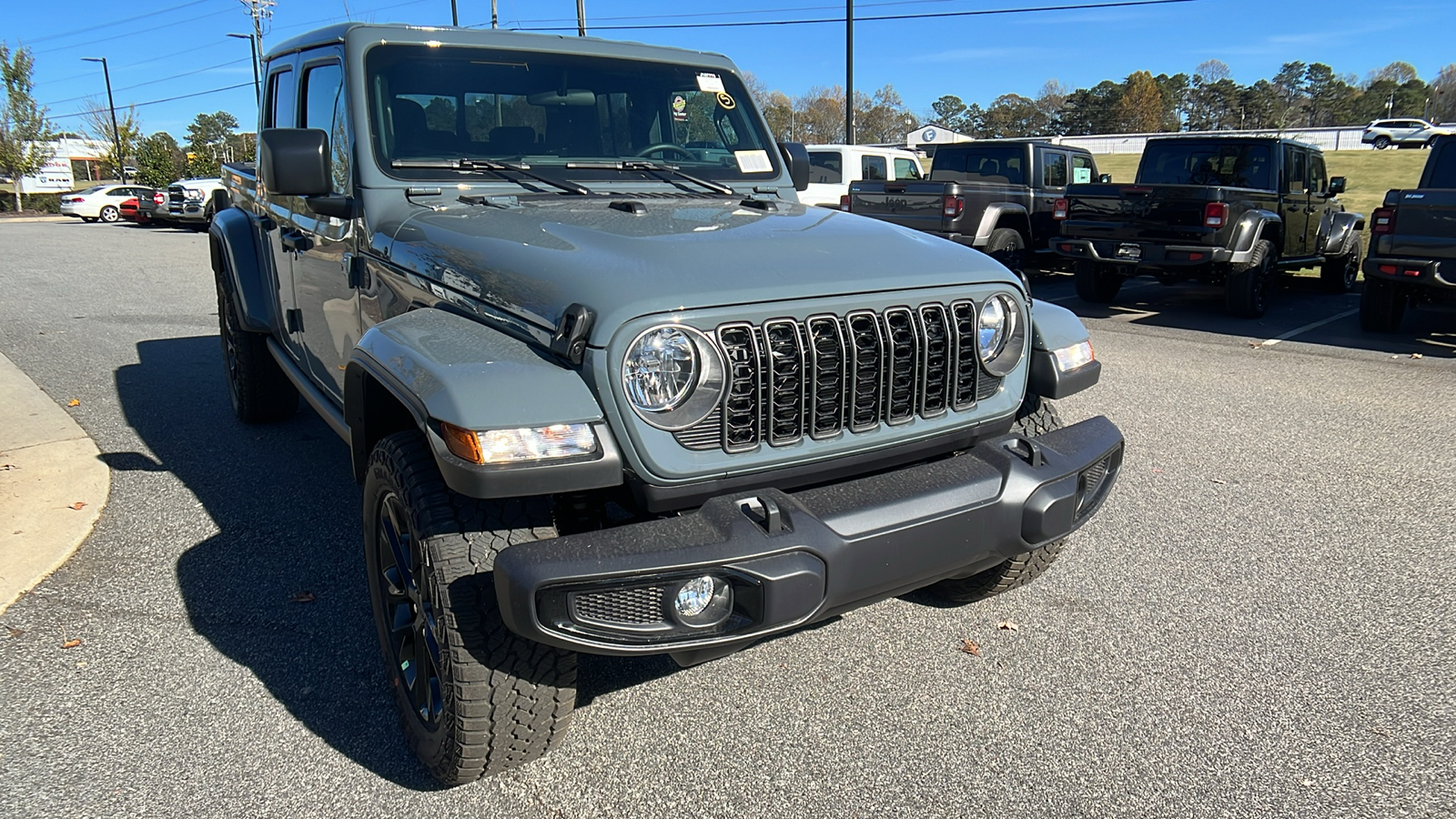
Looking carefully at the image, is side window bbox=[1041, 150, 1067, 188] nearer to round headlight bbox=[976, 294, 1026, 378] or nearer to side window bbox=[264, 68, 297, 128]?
side window bbox=[264, 68, 297, 128]

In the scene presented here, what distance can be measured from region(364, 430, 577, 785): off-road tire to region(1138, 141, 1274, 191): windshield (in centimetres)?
1027

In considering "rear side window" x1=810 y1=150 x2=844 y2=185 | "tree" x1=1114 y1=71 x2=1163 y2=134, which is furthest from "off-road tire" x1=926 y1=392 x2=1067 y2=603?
"tree" x1=1114 y1=71 x2=1163 y2=134

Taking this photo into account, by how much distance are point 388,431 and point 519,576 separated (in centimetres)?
101

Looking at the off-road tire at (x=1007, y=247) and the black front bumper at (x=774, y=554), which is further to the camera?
the off-road tire at (x=1007, y=247)

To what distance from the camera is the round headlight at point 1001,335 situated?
8.98 ft

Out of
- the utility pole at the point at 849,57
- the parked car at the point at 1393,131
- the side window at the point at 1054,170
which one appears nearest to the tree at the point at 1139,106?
the parked car at the point at 1393,131

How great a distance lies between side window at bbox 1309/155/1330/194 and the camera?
11.4 meters

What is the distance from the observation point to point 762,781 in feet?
8.38

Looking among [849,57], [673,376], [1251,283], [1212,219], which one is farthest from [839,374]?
[849,57]

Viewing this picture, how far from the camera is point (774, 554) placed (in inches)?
82.3

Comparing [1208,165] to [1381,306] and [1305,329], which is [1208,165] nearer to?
[1305,329]

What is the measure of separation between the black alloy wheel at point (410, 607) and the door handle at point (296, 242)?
65.5 inches

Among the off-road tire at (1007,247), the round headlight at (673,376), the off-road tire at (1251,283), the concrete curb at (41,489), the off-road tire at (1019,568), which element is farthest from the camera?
the off-road tire at (1007,247)

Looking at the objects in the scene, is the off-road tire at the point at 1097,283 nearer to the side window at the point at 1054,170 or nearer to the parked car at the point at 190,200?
the side window at the point at 1054,170
